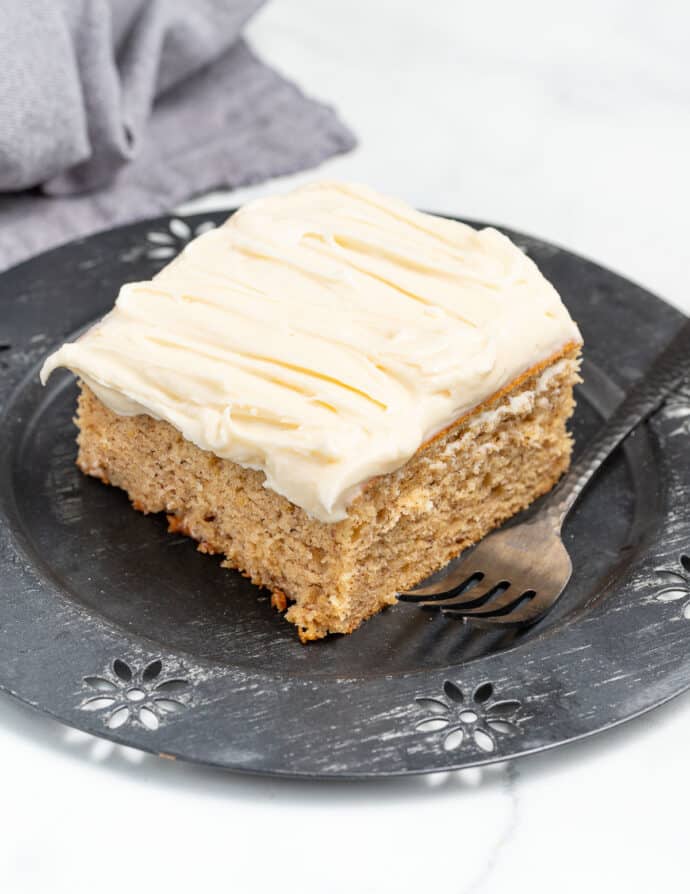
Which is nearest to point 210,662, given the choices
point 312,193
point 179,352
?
point 179,352

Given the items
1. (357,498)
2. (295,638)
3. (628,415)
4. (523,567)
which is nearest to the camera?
(357,498)

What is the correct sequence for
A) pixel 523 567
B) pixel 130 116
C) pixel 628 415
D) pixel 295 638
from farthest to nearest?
1. pixel 130 116
2. pixel 628 415
3. pixel 523 567
4. pixel 295 638

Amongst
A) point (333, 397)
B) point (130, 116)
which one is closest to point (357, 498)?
point (333, 397)

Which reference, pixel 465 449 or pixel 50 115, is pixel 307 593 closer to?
pixel 465 449

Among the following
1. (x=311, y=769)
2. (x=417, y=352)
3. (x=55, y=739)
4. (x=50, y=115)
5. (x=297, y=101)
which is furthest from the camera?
(x=297, y=101)

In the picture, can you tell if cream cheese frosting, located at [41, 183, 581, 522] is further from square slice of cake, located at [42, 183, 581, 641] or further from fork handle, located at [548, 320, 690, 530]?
fork handle, located at [548, 320, 690, 530]

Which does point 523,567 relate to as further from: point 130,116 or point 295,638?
point 130,116

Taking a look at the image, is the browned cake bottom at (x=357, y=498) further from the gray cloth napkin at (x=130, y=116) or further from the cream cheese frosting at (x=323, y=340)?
the gray cloth napkin at (x=130, y=116)
